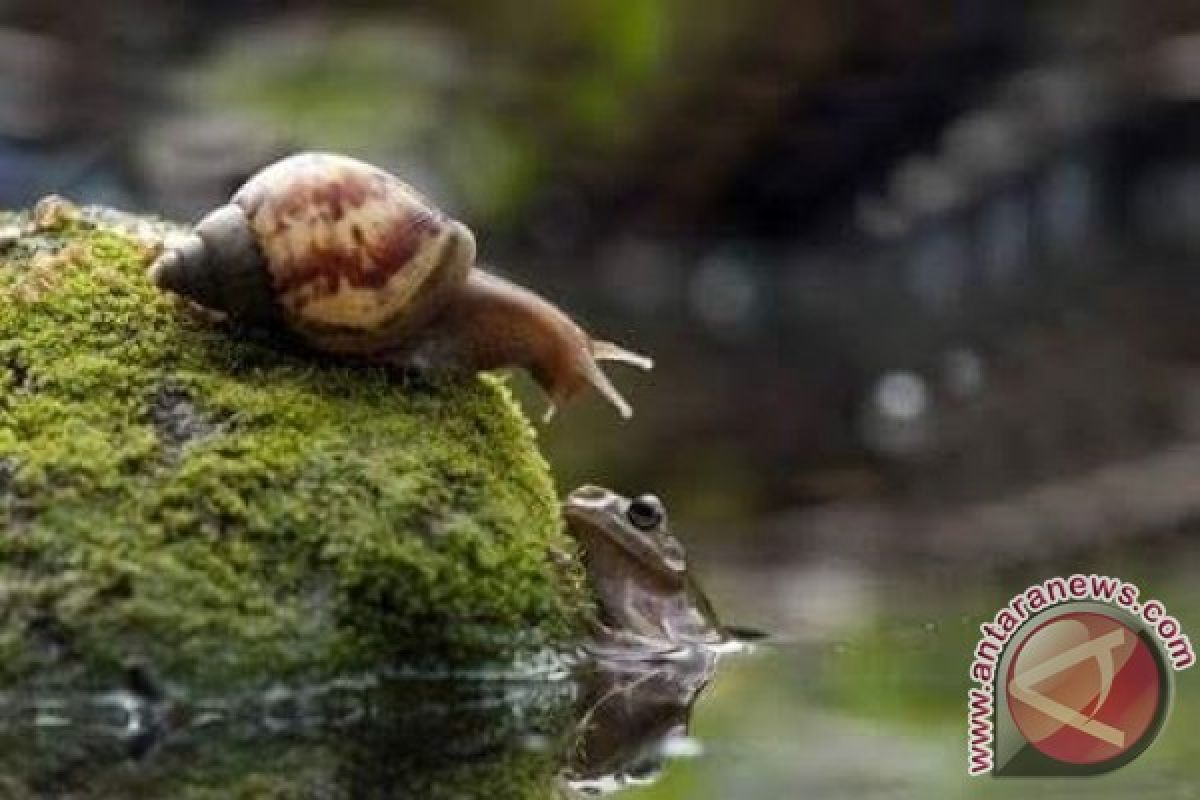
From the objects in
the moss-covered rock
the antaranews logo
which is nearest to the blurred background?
the moss-covered rock

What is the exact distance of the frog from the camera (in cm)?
460

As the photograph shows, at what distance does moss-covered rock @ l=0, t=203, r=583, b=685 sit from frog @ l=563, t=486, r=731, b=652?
9cm

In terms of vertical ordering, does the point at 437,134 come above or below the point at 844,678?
above

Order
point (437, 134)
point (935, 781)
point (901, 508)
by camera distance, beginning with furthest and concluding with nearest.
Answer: point (437, 134) → point (901, 508) → point (935, 781)

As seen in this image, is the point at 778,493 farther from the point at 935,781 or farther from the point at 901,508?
the point at 935,781

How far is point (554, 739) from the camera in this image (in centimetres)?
412

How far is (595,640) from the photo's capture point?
14.9 ft

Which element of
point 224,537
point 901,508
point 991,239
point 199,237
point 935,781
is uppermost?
point 991,239

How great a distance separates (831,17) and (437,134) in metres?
2.82

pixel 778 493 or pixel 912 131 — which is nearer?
pixel 778 493

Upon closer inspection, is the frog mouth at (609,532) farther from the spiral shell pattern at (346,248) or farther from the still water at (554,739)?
the spiral shell pattern at (346,248)

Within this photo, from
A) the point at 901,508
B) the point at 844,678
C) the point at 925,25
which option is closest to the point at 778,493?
the point at 901,508

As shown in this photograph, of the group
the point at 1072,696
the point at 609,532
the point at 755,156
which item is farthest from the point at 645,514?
the point at 755,156

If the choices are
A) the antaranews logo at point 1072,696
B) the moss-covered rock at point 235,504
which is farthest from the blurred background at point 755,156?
the antaranews logo at point 1072,696
